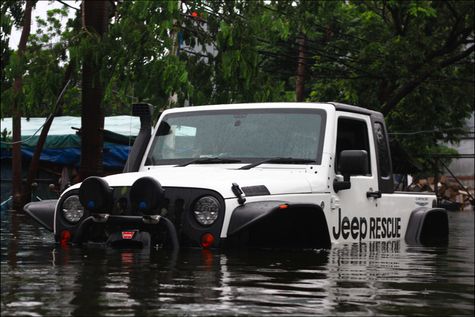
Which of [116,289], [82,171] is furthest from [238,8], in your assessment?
[116,289]

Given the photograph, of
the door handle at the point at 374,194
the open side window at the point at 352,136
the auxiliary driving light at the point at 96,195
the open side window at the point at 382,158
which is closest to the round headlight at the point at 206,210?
the auxiliary driving light at the point at 96,195

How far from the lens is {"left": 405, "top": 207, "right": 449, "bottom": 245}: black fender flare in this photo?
10953mm

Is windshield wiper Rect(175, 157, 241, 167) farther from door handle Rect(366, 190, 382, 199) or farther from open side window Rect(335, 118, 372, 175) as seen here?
door handle Rect(366, 190, 382, 199)

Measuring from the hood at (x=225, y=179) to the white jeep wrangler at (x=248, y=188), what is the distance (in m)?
0.01

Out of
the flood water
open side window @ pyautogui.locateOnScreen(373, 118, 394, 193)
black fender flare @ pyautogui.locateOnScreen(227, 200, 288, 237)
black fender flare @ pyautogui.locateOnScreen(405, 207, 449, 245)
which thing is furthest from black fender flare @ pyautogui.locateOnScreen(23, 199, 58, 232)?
black fender flare @ pyautogui.locateOnScreen(405, 207, 449, 245)

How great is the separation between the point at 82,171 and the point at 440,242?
7.41 meters

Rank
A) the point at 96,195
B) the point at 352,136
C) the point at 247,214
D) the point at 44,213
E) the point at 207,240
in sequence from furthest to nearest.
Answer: the point at 352,136 → the point at 44,213 → the point at 96,195 → the point at 207,240 → the point at 247,214

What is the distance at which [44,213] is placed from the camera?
938cm

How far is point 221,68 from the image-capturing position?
18.2 metres

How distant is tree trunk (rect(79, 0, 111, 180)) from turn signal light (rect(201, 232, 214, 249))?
9.12 meters

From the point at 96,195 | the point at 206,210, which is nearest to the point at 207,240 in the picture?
the point at 206,210

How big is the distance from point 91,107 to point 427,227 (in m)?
7.46

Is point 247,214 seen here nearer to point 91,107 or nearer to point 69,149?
point 91,107

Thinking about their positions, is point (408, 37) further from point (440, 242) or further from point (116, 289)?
point (116, 289)
